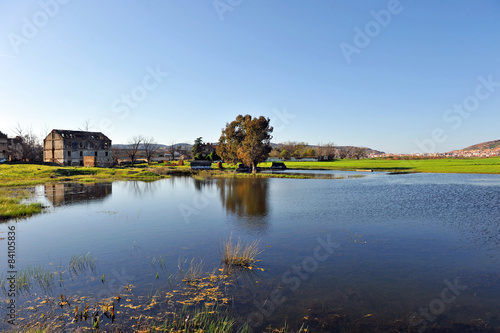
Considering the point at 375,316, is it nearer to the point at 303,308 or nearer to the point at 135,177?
the point at 303,308

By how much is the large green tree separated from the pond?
53.4 m

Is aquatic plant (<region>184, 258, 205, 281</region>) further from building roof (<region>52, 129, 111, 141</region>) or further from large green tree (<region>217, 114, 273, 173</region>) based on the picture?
building roof (<region>52, 129, 111, 141</region>)

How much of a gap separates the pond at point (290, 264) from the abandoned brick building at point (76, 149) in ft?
240

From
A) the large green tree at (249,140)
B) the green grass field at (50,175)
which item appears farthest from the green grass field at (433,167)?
the green grass field at (50,175)

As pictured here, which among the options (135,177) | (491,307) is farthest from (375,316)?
(135,177)

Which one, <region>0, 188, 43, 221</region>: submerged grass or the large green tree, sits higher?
the large green tree

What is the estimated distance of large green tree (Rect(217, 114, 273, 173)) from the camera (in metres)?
81.4

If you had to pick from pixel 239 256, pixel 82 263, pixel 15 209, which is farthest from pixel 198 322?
pixel 15 209

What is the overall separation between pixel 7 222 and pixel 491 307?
30.7 m

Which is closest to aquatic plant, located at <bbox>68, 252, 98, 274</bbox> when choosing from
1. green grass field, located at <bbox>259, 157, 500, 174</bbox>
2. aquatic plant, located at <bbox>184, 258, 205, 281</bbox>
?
aquatic plant, located at <bbox>184, 258, 205, 281</bbox>

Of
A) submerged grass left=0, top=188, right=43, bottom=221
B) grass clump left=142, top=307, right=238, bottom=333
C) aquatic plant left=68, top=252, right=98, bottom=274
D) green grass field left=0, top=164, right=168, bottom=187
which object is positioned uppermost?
green grass field left=0, top=164, right=168, bottom=187

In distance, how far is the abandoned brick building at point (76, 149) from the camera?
91.6 meters

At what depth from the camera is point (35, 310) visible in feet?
32.7

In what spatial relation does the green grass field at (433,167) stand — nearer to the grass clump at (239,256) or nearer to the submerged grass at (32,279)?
the grass clump at (239,256)
